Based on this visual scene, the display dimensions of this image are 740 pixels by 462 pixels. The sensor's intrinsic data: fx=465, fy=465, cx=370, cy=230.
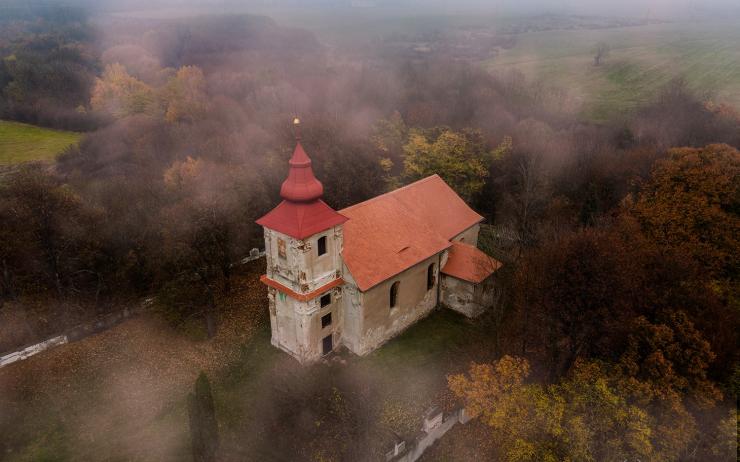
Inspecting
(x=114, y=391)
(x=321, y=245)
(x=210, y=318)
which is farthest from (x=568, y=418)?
(x=114, y=391)

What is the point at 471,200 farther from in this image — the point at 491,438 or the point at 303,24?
the point at 303,24

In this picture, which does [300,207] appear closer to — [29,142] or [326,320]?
[326,320]

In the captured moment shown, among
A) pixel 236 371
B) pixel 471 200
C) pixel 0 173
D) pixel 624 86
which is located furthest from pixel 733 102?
pixel 0 173

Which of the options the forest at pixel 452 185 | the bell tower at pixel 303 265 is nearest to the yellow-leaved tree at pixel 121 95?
the forest at pixel 452 185

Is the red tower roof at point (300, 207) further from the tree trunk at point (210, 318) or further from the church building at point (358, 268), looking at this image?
Result: the tree trunk at point (210, 318)

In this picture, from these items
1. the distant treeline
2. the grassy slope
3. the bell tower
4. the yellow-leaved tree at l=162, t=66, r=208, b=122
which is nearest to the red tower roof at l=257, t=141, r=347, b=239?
the bell tower

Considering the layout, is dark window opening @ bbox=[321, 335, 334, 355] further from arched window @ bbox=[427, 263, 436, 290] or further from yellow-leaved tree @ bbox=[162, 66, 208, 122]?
yellow-leaved tree @ bbox=[162, 66, 208, 122]
